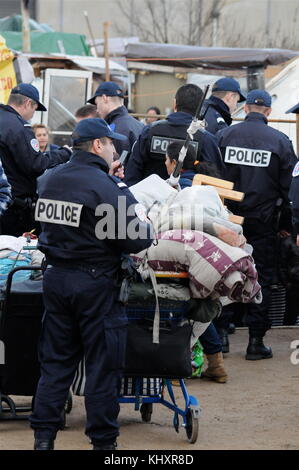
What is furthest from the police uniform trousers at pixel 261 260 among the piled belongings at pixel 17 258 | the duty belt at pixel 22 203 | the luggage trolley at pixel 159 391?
the piled belongings at pixel 17 258

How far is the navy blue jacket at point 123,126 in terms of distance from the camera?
914cm

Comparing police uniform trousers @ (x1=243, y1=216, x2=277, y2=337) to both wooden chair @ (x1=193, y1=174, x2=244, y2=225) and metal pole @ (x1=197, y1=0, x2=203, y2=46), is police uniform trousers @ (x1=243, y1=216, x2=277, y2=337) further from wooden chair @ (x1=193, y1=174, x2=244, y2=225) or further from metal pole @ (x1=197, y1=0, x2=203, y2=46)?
metal pole @ (x1=197, y1=0, x2=203, y2=46)

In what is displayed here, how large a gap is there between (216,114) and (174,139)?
68.1 inches

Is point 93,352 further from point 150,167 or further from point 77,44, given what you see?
point 77,44

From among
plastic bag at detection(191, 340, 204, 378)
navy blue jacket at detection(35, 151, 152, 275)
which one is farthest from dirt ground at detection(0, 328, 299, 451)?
navy blue jacket at detection(35, 151, 152, 275)

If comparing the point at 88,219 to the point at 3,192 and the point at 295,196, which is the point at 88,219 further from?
the point at 295,196

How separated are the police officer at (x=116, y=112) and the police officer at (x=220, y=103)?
667 mm

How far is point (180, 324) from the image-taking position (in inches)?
240

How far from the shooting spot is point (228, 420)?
6926 mm

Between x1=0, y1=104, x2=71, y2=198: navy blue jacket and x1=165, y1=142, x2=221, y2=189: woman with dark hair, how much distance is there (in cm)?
152

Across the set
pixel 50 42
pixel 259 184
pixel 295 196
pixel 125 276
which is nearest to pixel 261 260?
pixel 259 184

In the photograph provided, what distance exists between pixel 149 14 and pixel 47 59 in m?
17.6

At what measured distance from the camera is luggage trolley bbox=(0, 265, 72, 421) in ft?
20.3

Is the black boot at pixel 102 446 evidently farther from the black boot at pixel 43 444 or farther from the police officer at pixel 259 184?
the police officer at pixel 259 184
